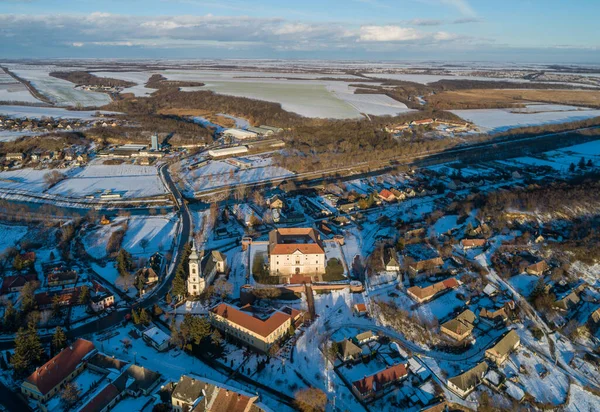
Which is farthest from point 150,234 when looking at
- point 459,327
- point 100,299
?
point 459,327

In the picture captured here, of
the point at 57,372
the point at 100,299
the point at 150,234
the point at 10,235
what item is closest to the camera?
the point at 57,372

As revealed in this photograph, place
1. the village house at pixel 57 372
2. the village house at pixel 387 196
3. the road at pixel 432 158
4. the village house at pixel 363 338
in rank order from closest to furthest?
the village house at pixel 57 372 < the village house at pixel 363 338 < the village house at pixel 387 196 < the road at pixel 432 158

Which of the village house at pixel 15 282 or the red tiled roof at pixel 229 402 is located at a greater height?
the red tiled roof at pixel 229 402

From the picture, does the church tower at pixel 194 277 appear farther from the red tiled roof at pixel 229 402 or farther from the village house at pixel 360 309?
the red tiled roof at pixel 229 402

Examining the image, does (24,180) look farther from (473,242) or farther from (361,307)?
(473,242)

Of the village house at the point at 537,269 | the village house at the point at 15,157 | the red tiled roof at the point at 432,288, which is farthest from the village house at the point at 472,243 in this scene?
the village house at the point at 15,157
